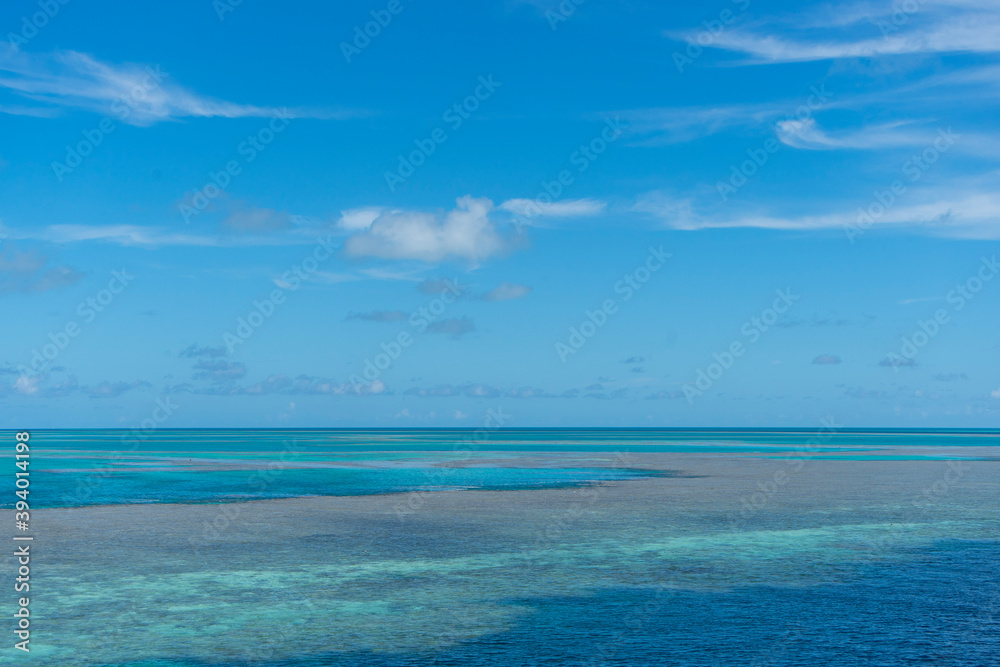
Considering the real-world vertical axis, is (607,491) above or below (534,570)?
above

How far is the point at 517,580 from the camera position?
932 inches

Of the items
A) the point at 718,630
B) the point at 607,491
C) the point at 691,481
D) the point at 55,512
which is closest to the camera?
the point at 718,630

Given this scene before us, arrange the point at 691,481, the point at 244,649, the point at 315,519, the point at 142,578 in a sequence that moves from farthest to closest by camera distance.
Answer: the point at 691,481 < the point at 315,519 < the point at 142,578 < the point at 244,649

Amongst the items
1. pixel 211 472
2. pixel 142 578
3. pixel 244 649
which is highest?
pixel 211 472

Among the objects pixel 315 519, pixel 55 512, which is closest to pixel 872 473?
pixel 315 519

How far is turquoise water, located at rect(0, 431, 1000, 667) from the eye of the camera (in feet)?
57.3

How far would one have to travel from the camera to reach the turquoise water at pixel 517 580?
17.5 meters

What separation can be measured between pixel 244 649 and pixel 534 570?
9754mm

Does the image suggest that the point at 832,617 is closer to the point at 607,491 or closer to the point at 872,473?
the point at 607,491

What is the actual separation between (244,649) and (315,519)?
65.0 feet

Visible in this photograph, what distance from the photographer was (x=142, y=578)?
24.1m

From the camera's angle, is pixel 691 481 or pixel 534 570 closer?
pixel 534 570

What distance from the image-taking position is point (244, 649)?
17.4 m

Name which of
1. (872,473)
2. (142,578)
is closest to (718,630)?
(142,578)
